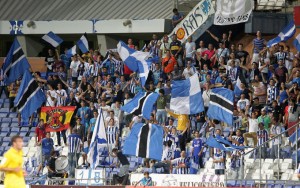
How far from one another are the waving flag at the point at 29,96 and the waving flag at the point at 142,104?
4.68 m

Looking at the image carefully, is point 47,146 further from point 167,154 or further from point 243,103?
point 243,103

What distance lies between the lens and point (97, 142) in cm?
3322

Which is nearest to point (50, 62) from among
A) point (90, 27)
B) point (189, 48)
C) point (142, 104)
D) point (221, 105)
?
point (90, 27)

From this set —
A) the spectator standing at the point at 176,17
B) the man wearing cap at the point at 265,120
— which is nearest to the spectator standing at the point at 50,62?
the spectator standing at the point at 176,17

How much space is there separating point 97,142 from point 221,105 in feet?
13.4

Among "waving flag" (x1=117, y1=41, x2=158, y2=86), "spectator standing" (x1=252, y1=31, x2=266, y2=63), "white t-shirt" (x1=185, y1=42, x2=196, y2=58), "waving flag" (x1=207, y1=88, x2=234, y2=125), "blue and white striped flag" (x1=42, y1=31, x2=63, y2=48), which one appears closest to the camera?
"waving flag" (x1=207, y1=88, x2=234, y2=125)

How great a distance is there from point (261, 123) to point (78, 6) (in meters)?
14.3

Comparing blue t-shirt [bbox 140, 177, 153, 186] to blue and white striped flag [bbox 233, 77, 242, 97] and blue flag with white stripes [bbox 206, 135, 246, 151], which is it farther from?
blue and white striped flag [bbox 233, 77, 242, 97]

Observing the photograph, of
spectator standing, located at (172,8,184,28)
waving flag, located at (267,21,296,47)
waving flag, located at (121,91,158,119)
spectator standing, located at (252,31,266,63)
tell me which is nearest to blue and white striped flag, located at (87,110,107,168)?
waving flag, located at (121,91,158,119)

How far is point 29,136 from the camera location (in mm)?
38844

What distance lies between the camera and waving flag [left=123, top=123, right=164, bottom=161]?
32.3 m

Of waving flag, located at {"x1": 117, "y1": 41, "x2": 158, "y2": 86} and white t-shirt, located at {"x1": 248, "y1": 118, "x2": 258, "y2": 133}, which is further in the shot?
waving flag, located at {"x1": 117, "y1": 41, "x2": 158, "y2": 86}

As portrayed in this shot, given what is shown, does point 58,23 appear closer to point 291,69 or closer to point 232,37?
point 232,37

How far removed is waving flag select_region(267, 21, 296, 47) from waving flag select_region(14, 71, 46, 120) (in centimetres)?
882
